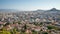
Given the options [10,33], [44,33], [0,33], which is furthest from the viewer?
→ [44,33]

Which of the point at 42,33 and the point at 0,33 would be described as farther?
the point at 42,33

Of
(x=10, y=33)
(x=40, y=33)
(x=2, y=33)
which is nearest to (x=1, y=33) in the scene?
(x=2, y=33)

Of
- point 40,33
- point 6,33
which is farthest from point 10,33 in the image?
point 40,33

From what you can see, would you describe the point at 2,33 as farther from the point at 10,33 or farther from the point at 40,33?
the point at 40,33

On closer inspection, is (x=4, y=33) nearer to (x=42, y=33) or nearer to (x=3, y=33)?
(x=3, y=33)

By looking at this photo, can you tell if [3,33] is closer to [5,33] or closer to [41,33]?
[5,33]

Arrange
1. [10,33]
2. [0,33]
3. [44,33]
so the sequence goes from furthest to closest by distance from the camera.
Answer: [44,33], [10,33], [0,33]

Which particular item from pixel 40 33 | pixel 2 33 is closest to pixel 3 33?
pixel 2 33

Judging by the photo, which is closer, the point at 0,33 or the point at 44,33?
the point at 0,33
